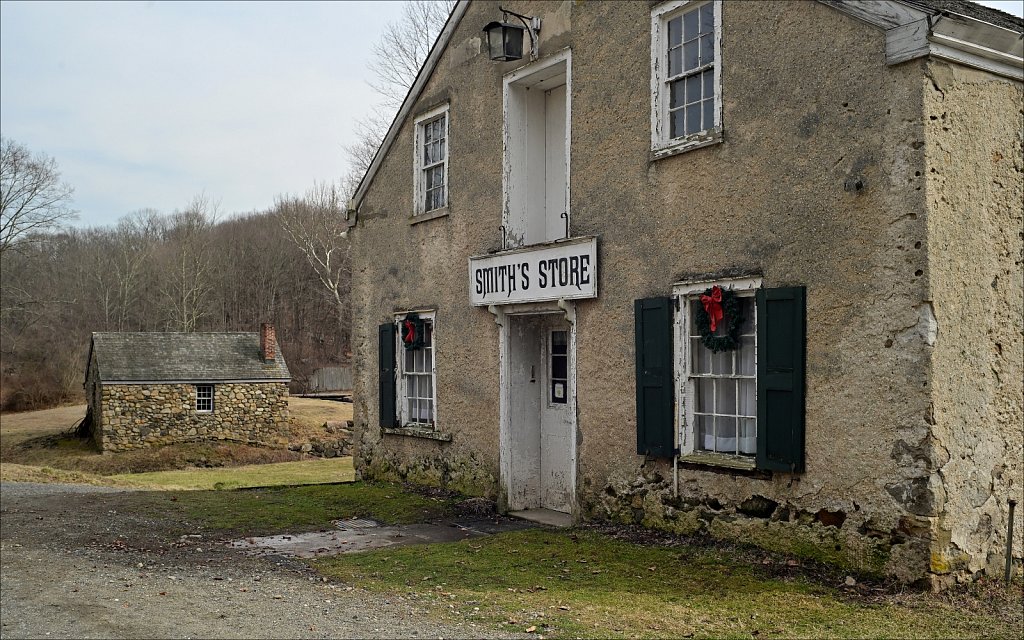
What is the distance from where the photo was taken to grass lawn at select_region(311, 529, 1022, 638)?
6.06 meters

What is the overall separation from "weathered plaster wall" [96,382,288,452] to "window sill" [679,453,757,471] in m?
28.2

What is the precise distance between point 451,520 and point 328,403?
33.6 meters

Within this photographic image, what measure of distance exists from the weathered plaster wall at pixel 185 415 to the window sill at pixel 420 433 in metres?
21.9

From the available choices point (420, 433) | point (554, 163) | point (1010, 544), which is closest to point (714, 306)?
point (1010, 544)

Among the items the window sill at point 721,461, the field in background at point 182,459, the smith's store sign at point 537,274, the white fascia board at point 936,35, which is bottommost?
the field in background at point 182,459

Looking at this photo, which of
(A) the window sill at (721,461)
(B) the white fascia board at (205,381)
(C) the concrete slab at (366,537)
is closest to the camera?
(A) the window sill at (721,461)

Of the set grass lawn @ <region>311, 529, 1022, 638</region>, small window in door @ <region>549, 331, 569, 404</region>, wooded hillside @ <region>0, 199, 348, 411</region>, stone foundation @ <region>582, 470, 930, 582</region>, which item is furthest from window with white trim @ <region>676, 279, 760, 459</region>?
wooded hillside @ <region>0, 199, 348, 411</region>

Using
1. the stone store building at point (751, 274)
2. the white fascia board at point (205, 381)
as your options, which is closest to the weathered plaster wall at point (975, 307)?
the stone store building at point (751, 274)

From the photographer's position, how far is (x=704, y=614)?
6.41 meters

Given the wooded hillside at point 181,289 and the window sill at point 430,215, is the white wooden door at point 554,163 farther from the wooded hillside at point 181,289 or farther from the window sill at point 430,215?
the wooded hillside at point 181,289

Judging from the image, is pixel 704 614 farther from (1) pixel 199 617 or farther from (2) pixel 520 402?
(2) pixel 520 402

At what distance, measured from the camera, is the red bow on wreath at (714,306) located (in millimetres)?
8180

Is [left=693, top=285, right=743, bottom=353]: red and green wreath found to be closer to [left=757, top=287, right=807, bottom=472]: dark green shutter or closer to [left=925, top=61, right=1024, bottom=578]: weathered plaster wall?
[left=757, top=287, right=807, bottom=472]: dark green shutter

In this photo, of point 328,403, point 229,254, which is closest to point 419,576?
point 328,403
